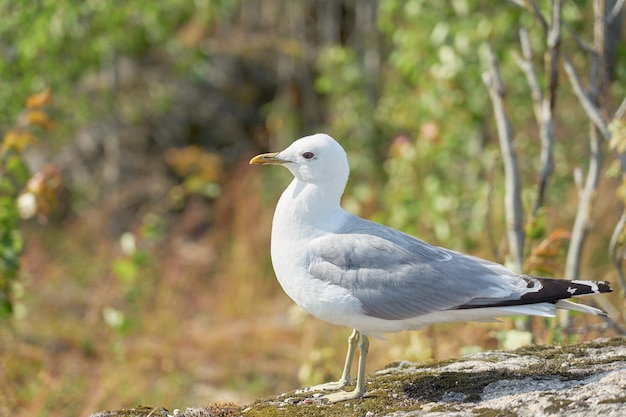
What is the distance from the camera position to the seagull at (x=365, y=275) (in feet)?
10.3

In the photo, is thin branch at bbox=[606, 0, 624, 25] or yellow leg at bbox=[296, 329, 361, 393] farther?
thin branch at bbox=[606, 0, 624, 25]

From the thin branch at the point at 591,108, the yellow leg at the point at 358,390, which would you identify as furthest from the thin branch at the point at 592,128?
the yellow leg at the point at 358,390

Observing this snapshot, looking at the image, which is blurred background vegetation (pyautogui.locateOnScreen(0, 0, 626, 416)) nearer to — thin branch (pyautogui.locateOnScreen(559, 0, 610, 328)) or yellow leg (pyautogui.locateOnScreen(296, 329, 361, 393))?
thin branch (pyautogui.locateOnScreen(559, 0, 610, 328))

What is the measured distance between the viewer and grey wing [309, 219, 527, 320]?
3.19 metres

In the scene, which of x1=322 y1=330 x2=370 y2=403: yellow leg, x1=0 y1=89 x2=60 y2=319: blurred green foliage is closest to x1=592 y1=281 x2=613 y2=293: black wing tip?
x1=322 y1=330 x2=370 y2=403: yellow leg

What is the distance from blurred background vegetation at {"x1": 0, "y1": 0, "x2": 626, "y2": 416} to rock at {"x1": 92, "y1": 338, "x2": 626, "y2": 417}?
30.2 inches

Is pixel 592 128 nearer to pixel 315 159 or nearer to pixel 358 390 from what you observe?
pixel 315 159

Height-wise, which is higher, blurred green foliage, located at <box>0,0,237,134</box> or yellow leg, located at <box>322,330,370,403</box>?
blurred green foliage, located at <box>0,0,237,134</box>

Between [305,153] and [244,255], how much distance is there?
5472 millimetres

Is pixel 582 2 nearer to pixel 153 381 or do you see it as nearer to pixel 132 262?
pixel 132 262

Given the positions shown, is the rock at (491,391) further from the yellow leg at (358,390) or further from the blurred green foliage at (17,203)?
the blurred green foliage at (17,203)

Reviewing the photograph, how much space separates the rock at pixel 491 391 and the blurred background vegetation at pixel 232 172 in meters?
0.77

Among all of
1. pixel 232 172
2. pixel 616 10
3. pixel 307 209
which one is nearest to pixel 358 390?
pixel 307 209

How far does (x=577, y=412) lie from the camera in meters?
2.71
